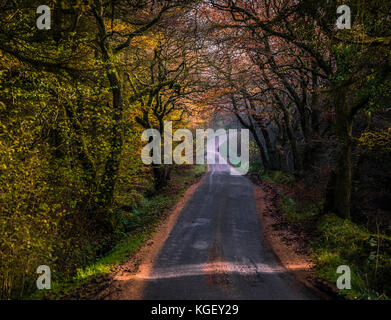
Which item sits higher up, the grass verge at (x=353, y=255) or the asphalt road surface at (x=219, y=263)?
the grass verge at (x=353, y=255)

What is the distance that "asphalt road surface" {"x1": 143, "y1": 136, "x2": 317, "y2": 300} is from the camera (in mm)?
5617

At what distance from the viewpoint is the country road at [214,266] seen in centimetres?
560

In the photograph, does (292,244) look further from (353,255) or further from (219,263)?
(219,263)

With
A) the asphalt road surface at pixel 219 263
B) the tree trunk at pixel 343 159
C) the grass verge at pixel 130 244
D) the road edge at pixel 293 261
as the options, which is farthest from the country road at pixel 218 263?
the tree trunk at pixel 343 159

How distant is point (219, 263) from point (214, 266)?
0.86 ft

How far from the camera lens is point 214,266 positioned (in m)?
7.01

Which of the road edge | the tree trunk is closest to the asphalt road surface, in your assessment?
the road edge

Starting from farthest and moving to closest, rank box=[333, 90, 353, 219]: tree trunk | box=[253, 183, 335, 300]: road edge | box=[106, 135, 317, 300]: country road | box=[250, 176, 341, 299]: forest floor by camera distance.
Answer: box=[333, 90, 353, 219]: tree trunk, box=[250, 176, 341, 299]: forest floor, box=[253, 183, 335, 300]: road edge, box=[106, 135, 317, 300]: country road

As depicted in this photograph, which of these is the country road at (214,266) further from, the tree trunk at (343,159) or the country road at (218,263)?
the tree trunk at (343,159)

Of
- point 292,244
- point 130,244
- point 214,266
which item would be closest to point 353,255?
point 292,244

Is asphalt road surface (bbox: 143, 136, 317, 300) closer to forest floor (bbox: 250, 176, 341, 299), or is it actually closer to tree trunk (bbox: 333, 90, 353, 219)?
forest floor (bbox: 250, 176, 341, 299)

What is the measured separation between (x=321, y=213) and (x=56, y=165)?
9.94 m

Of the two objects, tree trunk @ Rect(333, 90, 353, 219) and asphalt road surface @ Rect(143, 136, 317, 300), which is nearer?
asphalt road surface @ Rect(143, 136, 317, 300)
